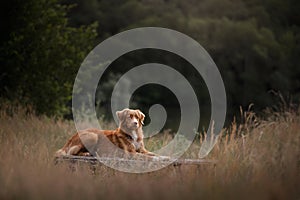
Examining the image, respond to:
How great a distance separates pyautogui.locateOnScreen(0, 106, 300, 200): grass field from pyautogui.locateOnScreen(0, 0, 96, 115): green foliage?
8420 millimetres

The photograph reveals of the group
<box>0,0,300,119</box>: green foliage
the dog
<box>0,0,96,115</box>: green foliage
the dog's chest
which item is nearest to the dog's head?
the dog

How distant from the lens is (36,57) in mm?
16656

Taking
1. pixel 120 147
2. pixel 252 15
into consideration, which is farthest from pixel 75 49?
pixel 252 15

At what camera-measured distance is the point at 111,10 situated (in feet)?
117

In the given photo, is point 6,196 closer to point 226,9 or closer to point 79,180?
point 79,180

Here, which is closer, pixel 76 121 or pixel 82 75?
pixel 76 121

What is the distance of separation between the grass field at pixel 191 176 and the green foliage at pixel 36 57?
842 centimetres

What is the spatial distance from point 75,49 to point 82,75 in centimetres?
118

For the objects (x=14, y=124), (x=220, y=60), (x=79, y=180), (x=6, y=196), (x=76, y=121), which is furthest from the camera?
(x=220, y=60)

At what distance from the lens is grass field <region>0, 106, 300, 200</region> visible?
5.44m

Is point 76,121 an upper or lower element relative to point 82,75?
lower

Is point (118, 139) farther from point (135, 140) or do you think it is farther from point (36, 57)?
point (36, 57)

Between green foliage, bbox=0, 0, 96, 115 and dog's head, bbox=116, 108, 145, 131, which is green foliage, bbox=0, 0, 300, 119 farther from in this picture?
dog's head, bbox=116, 108, 145, 131

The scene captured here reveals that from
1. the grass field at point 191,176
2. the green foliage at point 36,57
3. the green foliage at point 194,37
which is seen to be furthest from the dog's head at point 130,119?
the green foliage at point 194,37
